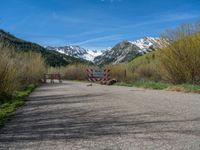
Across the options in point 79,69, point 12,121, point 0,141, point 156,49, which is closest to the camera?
point 0,141

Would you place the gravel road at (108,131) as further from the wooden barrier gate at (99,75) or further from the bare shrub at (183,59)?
the wooden barrier gate at (99,75)

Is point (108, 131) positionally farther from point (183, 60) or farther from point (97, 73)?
point (97, 73)

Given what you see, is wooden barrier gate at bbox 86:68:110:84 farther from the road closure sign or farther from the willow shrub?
the willow shrub

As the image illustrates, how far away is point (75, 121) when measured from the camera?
9.56 metres

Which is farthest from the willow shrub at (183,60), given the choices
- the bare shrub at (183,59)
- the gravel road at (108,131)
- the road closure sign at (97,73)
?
the road closure sign at (97,73)

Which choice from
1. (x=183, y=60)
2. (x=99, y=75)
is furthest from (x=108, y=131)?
(x=99, y=75)

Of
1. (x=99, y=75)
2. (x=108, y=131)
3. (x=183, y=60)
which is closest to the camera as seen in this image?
(x=108, y=131)

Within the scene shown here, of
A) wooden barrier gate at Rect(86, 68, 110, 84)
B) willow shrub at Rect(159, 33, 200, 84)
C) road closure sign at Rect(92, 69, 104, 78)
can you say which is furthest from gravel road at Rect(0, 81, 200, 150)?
road closure sign at Rect(92, 69, 104, 78)

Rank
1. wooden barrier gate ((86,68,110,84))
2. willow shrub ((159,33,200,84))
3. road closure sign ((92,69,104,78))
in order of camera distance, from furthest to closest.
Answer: road closure sign ((92,69,104,78))
wooden barrier gate ((86,68,110,84))
willow shrub ((159,33,200,84))

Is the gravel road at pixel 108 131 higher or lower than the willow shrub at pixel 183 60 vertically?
lower

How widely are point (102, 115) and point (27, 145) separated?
3989 millimetres

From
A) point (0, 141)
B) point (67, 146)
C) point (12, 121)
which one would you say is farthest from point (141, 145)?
point (12, 121)

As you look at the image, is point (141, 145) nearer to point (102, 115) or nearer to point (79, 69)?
point (102, 115)

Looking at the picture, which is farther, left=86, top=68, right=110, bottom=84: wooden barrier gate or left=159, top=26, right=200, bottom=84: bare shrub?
left=86, top=68, right=110, bottom=84: wooden barrier gate
